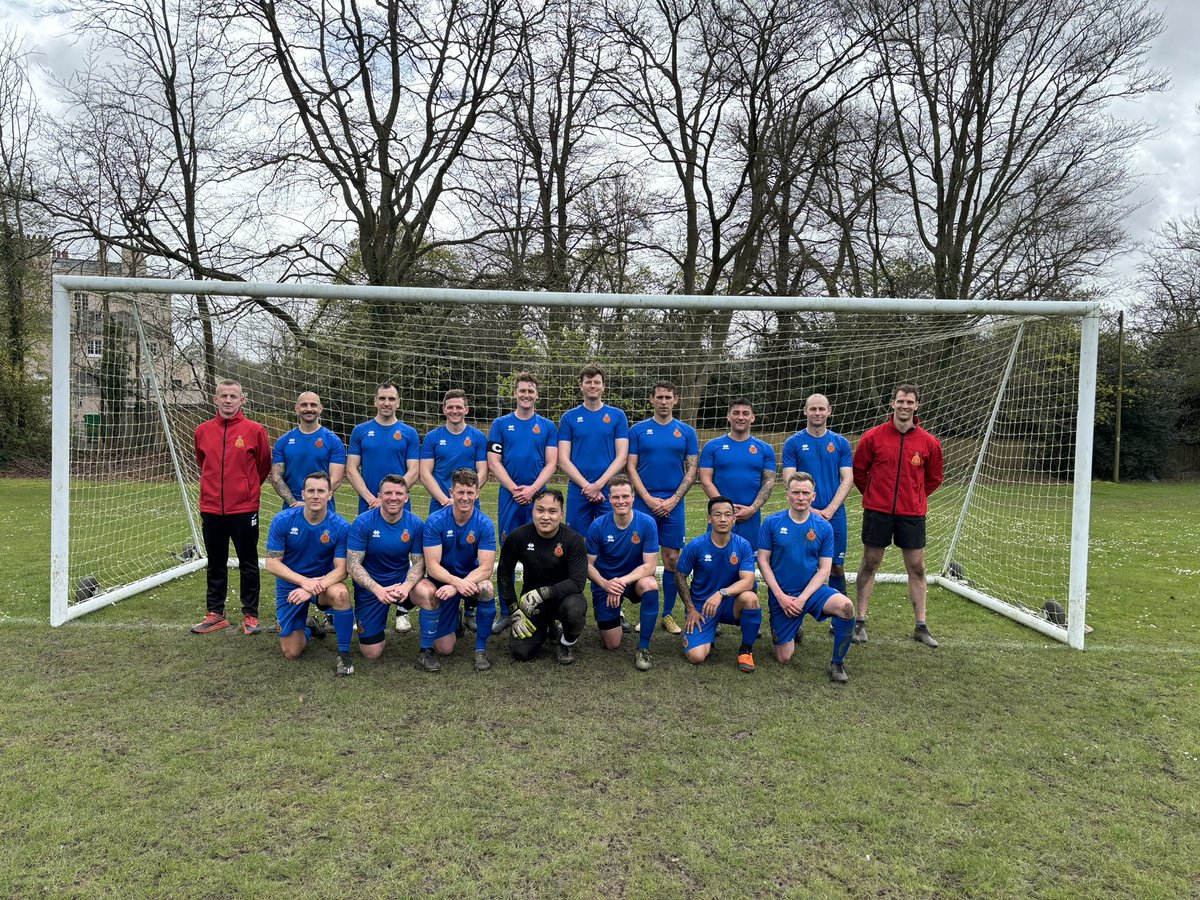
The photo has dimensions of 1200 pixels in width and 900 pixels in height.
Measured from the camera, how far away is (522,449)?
16.1 ft

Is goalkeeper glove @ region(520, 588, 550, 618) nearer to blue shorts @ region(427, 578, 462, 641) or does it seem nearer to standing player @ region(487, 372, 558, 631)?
blue shorts @ region(427, 578, 462, 641)

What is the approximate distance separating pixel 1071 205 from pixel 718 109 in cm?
928

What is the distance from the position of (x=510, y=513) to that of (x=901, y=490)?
2791 mm

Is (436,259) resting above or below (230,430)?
above

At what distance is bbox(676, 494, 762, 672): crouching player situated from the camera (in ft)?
13.5

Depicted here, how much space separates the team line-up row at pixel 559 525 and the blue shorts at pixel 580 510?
15mm

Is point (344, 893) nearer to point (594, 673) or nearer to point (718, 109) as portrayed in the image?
point (594, 673)

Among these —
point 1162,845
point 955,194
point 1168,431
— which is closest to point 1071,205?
point 955,194

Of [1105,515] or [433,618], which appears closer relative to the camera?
[433,618]

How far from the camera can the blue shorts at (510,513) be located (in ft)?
16.2

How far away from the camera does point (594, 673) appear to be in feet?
13.2

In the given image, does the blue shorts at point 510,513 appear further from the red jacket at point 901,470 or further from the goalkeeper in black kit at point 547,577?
the red jacket at point 901,470

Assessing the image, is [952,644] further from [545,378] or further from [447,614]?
[545,378]

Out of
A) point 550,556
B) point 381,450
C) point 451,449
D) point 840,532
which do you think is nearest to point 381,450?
point 381,450
